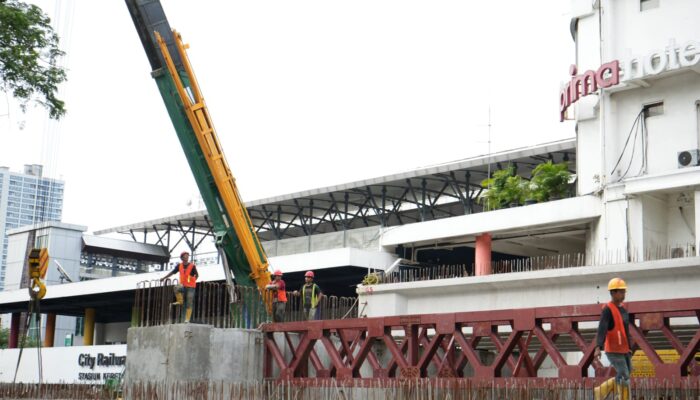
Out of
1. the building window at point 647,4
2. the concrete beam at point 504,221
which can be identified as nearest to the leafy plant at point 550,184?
the concrete beam at point 504,221

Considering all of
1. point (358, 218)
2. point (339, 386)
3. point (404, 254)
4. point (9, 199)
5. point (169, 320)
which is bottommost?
point (339, 386)

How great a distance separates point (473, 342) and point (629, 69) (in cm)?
1288

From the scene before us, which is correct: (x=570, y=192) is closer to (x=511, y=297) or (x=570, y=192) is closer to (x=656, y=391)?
(x=511, y=297)

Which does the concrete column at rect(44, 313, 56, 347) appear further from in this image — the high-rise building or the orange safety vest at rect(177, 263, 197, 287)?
the high-rise building

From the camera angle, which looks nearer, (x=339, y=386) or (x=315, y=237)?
(x=339, y=386)

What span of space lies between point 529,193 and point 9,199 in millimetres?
108948

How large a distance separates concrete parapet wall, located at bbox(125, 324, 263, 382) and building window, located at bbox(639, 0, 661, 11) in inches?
733

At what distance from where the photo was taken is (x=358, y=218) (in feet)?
177

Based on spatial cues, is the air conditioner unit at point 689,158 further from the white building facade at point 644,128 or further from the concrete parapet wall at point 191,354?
the concrete parapet wall at point 191,354

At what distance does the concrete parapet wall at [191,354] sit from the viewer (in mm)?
24578

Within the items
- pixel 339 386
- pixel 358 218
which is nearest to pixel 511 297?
pixel 339 386

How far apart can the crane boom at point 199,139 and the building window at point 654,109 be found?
14.9 meters

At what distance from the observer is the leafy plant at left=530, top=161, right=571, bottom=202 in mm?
36781

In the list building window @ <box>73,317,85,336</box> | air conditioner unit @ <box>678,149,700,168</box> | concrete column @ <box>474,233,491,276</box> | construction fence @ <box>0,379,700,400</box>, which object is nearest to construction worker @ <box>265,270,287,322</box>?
construction fence @ <box>0,379,700,400</box>
